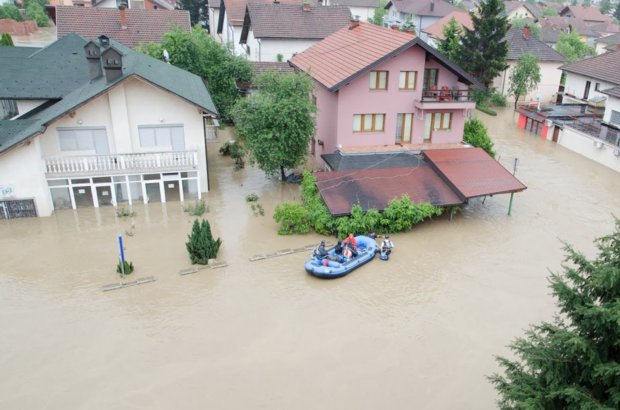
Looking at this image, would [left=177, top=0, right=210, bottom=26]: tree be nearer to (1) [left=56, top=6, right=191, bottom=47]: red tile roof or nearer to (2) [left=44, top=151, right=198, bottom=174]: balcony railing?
(1) [left=56, top=6, right=191, bottom=47]: red tile roof

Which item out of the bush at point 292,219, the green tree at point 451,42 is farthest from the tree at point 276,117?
the green tree at point 451,42

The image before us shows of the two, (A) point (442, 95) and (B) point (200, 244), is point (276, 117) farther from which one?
(A) point (442, 95)

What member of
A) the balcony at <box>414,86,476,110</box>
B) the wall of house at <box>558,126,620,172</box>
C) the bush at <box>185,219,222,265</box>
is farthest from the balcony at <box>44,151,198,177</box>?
the wall of house at <box>558,126,620,172</box>

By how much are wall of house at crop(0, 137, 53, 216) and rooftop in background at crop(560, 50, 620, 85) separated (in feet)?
113

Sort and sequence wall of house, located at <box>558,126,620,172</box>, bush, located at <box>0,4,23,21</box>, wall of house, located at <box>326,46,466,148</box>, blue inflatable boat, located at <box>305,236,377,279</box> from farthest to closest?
bush, located at <box>0,4,23,21</box>
wall of house, located at <box>558,126,620,172</box>
wall of house, located at <box>326,46,466,148</box>
blue inflatable boat, located at <box>305,236,377,279</box>

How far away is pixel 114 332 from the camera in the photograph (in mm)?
15148

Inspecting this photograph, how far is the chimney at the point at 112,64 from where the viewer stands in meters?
22.1

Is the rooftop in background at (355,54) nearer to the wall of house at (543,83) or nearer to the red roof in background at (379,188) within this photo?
the red roof in background at (379,188)

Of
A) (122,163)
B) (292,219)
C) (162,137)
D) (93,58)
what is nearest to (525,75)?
(292,219)

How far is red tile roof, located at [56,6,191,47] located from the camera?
39812mm

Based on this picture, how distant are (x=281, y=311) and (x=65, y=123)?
13673mm

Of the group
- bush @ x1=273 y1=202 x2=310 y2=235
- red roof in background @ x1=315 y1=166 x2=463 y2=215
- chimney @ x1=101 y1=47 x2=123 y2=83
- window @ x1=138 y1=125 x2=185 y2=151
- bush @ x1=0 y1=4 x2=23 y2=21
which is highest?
bush @ x1=0 y1=4 x2=23 y2=21

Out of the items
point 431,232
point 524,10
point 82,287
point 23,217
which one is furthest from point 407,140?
point 524,10

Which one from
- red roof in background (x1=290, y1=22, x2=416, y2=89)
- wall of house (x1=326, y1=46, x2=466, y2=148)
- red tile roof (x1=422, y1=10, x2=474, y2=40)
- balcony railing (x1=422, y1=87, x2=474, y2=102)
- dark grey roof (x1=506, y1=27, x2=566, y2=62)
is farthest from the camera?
red tile roof (x1=422, y1=10, x2=474, y2=40)
